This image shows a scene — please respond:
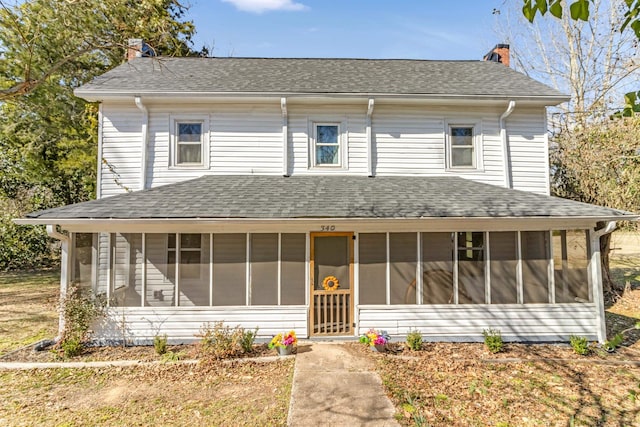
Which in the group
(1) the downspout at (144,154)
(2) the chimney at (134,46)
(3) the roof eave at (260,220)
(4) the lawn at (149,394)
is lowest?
(4) the lawn at (149,394)

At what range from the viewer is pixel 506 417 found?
487 cm

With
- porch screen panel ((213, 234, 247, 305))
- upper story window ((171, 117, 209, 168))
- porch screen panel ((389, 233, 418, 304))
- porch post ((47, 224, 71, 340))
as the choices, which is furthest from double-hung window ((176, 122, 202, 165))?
porch screen panel ((389, 233, 418, 304))

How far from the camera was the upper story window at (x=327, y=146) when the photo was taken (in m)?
10.2

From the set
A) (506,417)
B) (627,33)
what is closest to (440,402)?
(506,417)

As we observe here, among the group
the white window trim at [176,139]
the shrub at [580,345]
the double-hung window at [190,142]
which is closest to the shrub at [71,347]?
the white window trim at [176,139]

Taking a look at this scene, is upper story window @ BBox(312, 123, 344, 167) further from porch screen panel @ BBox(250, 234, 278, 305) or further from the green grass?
the green grass

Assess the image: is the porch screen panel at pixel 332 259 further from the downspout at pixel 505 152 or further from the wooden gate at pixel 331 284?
the downspout at pixel 505 152

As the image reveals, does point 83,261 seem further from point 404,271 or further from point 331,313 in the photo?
point 404,271

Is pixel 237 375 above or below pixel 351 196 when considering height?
below

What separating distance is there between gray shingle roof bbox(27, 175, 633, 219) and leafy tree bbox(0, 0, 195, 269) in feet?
26.8

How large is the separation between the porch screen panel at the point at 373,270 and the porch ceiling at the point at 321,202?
827 millimetres

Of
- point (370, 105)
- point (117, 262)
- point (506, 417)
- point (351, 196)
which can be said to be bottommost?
point (506, 417)

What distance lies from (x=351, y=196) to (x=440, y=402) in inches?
188

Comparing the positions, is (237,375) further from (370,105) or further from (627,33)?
(627,33)
